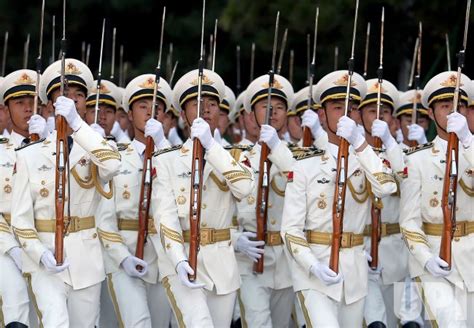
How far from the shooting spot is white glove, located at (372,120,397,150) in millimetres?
12250

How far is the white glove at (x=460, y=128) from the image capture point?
1088 cm

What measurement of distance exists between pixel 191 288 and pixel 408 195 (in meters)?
1.86

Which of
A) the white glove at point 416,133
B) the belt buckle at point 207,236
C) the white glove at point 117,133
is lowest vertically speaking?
the belt buckle at point 207,236

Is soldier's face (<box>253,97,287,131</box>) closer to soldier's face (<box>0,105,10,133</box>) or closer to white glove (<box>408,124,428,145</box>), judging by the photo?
white glove (<box>408,124,428,145</box>)

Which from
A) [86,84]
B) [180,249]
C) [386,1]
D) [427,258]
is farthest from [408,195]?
[386,1]

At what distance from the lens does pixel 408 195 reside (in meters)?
11.3

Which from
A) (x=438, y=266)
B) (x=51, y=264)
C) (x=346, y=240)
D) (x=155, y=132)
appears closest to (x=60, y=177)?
(x=51, y=264)

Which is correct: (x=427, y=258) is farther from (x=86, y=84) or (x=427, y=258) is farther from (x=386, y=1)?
(x=386, y=1)

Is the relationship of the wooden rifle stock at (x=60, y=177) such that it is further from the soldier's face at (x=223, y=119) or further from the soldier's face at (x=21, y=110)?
the soldier's face at (x=223, y=119)

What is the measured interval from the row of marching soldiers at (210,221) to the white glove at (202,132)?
0.01 meters

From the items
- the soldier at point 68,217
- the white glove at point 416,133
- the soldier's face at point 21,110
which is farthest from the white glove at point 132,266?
the white glove at point 416,133

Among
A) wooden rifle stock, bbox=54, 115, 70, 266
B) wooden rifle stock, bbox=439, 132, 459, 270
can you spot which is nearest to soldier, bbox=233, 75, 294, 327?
wooden rifle stock, bbox=439, 132, 459, 270

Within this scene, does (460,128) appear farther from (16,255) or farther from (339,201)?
(16,255)

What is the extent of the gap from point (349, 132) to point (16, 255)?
2737 mm
